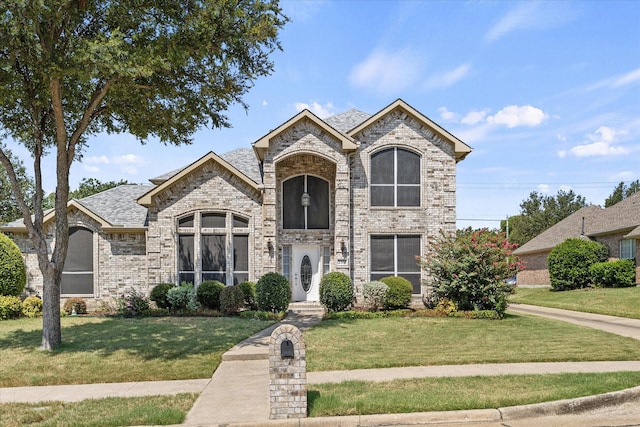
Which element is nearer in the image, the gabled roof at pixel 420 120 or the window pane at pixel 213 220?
the gabled roof at pixel 420 120

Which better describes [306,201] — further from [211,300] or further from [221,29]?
[221,29]

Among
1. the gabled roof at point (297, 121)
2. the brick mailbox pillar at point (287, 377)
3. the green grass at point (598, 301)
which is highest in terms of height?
the gabled roof at point (297, 121)

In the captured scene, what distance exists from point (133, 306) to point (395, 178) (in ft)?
35.5

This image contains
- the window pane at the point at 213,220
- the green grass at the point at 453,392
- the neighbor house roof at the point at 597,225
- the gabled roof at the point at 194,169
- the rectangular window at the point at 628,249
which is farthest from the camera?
the neighbor house roof at the point at 597,225

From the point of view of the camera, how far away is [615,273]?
2458 centimetres

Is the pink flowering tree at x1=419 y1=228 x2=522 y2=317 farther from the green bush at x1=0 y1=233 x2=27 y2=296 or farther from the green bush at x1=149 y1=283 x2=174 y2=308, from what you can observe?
the green bush at x1=0 y1=233 x2=27 y2=296

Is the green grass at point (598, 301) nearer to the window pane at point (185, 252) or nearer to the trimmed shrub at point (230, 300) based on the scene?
the trimmed shrub at point (230, 300)

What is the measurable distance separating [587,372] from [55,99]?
41.9ft

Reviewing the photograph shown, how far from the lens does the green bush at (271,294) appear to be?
16.2 m

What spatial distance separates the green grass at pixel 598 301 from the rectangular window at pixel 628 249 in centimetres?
258

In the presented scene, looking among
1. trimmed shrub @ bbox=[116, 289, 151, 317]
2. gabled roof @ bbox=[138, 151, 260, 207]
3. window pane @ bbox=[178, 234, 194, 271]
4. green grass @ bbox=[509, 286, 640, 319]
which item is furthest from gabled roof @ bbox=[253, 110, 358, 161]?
green grass @ bbox=[509, 286, 640, 319]

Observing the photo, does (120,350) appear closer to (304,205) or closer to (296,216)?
(296,216)

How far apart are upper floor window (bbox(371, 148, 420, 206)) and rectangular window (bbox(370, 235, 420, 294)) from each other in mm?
1406

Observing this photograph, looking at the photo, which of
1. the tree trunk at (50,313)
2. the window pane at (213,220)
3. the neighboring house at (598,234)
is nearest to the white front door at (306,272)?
Result: the window pane at (213,220)
